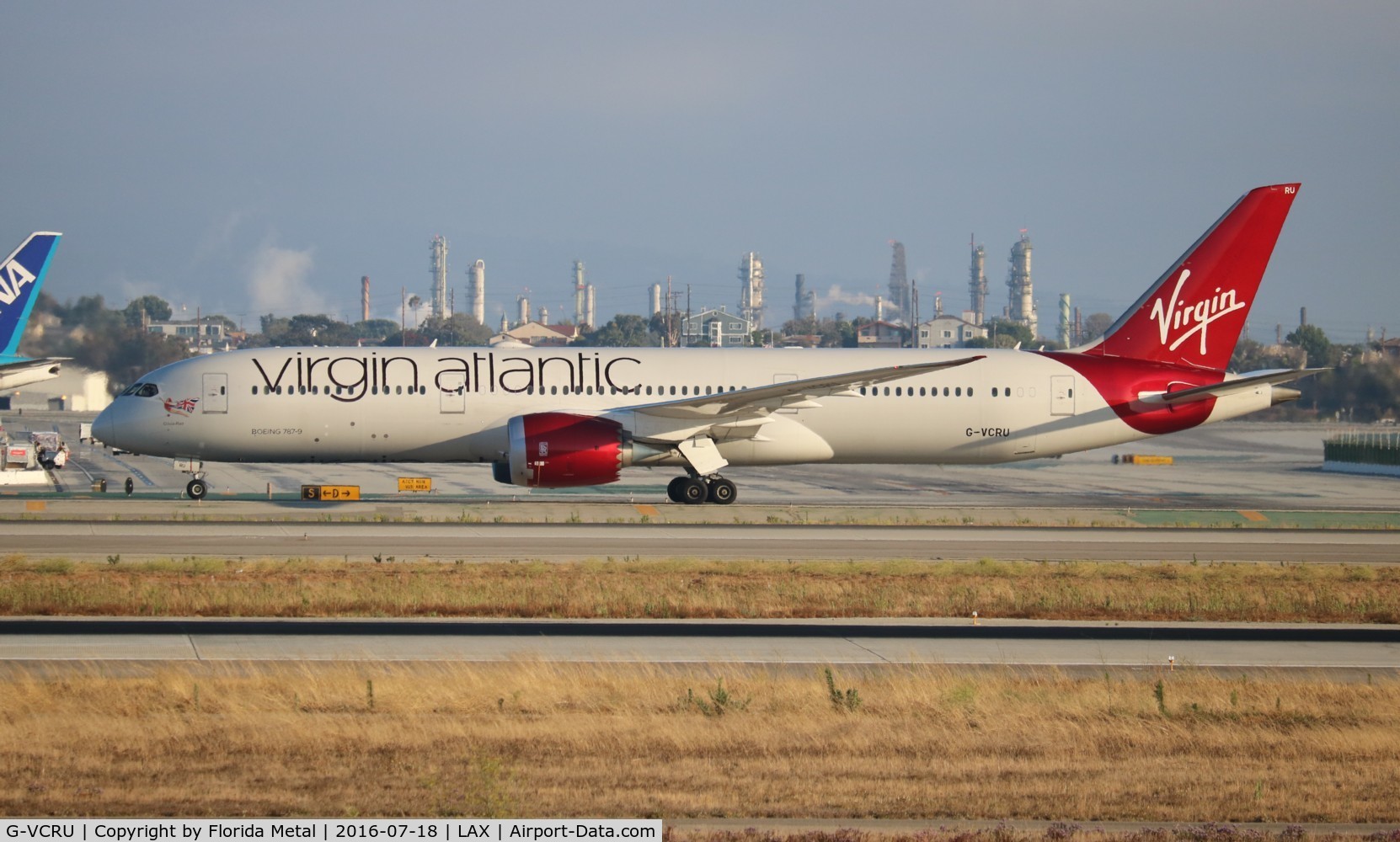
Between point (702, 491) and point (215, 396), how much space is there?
13.0 m

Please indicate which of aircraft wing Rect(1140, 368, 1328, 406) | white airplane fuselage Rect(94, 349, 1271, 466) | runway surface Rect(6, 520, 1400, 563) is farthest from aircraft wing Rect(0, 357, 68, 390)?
aircraft wing Rect(1140, 368, 1328, 406)

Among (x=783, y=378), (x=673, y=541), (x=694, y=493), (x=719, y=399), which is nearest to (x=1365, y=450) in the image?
(x=783, y=378)

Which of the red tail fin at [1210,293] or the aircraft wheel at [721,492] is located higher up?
the red tail fin at [1210,293]

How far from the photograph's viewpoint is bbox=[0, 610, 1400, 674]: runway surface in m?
15.9

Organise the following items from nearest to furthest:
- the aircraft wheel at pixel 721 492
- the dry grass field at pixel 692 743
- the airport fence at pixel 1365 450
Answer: the dry grass field at pixel 692 743 < the aircraft wheel at pixel 721 492 < the airport fence at pixel 1365 450

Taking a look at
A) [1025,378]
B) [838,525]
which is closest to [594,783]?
[838,525]

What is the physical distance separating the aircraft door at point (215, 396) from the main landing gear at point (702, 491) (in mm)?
11897

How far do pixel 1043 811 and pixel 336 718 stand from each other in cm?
640

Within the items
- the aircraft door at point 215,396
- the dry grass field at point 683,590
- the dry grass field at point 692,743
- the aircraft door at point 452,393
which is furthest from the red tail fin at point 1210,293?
the aircraft door at point 215,396

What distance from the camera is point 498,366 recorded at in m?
35.8

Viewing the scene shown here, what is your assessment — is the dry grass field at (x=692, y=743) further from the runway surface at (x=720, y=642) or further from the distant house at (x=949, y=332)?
the distant house at (x=949, y=332)

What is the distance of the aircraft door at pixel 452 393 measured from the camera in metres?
35.2

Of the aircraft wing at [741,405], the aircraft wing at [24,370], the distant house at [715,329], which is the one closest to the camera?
the aircraft wing at [741,405]

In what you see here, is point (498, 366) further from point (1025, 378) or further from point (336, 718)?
point (336, 718)
